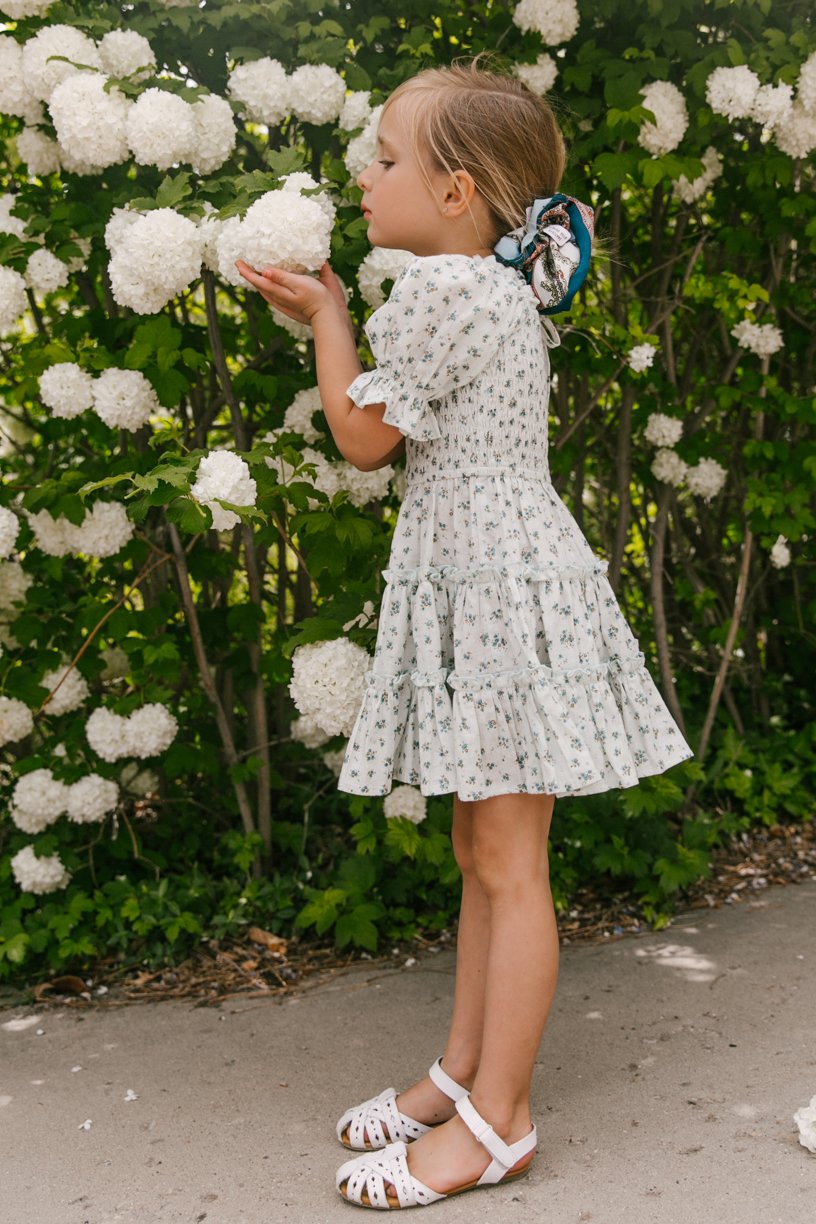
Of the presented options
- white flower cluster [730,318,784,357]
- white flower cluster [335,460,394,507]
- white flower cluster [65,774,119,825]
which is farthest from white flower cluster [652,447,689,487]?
white flower cluster [65,774,119,825]

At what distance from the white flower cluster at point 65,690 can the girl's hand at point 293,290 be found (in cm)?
136

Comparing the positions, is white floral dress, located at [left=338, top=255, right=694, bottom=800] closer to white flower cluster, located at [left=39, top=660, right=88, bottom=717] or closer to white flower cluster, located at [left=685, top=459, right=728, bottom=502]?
white flower cluster, located at [left=39, top=660, right=88, bottom=717]

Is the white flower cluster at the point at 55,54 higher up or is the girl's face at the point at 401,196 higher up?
the white flower cluster at the point at 55,54

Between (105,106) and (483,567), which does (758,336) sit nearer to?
(483,567)

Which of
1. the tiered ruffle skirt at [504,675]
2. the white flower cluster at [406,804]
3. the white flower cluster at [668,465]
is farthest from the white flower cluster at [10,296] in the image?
the white flower cluster at [668,465]

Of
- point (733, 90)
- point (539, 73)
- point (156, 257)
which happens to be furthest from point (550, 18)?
point (156, 257)

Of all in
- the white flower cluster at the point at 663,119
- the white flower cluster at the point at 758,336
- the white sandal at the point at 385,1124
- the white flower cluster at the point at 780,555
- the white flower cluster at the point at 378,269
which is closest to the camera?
the white sandal at the point at 385,1124

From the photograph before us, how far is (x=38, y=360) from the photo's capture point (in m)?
2.88

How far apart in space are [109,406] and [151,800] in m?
1.25

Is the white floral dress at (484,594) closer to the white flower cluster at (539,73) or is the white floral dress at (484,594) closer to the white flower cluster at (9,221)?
the white flower cluster at (539,73)

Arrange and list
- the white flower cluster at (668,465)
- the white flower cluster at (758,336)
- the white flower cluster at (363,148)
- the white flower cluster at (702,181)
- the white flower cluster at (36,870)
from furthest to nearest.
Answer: the white flower cluster at (668,465) < the white flower cluster at (758,336) < the white flower cluster at (702,181) < the white flower cluster at (36,870) < the white flower cluster at (363,148)

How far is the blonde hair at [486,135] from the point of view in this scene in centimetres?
207

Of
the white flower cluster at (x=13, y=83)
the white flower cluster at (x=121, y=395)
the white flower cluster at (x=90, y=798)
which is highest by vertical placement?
the white flower cluster at (x=13, y=83)

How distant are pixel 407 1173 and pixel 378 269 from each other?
174cm
